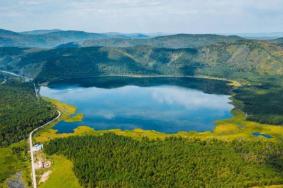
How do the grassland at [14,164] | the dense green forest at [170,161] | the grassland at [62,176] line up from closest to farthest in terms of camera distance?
1. the dense green forest at [170,161]
2. the grassland at [62,176]
3. the grassland at [14,164]

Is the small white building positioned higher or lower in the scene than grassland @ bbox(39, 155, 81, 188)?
higher

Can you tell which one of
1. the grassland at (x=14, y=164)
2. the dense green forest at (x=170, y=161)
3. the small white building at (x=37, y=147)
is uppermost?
the dense green forest at (x=170, y=161)

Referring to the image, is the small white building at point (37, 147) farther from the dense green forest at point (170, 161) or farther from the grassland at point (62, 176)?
the grassland at point (62, 176)

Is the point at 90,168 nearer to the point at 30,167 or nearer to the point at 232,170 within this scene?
the point at 30,167

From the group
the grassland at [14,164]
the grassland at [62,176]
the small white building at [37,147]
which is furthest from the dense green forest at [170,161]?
the grassland at [14,164]

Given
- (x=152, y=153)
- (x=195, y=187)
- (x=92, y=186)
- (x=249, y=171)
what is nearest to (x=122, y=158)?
(x=152, y=153)

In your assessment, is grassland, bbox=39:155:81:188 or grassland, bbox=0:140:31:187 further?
grassland, bbox=0:140:31:187

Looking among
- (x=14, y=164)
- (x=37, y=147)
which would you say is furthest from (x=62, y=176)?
(x=37, y=147)

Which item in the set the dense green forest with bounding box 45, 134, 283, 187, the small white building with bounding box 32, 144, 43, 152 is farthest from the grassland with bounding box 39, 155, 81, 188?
the small white building with bounding box 32, 144, 43, 152

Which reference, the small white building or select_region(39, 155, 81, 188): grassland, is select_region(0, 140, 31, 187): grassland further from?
select_region(39, 155, 81, 188): grassland
